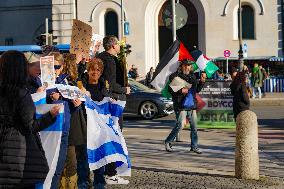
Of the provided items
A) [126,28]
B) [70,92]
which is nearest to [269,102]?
[126,28]

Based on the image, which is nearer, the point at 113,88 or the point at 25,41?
the point at 113,88

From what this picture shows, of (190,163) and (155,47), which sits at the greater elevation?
(155,47)

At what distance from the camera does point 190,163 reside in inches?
432

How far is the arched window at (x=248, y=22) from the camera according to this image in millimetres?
39219

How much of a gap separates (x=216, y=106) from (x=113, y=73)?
8045 millimetres

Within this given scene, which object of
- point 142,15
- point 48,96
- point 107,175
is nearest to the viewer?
point 48,96

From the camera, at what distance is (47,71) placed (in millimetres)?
6668

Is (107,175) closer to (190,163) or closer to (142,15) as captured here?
(190,163)

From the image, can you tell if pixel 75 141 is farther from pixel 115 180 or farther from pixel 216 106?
pixel 216 106

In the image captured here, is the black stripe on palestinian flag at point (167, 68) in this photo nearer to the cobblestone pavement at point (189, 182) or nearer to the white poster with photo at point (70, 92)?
the cobblestone pavement at point (189, 182)

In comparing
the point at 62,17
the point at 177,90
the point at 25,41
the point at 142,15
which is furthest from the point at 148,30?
the point at 177,90

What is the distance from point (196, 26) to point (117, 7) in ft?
17.4

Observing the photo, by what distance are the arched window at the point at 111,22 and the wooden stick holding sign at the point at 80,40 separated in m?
32.9

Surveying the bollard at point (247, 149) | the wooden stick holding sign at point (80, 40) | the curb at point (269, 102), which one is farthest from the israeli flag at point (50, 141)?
the curb at point (269, 102)
